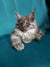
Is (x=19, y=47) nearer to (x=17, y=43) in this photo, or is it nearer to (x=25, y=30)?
(x=17, y=43)

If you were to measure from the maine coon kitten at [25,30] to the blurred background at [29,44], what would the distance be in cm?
5

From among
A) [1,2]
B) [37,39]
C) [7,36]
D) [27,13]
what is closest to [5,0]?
[1,2]

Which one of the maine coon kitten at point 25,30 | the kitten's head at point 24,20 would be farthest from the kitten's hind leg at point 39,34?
the kitten's head at point 24,20

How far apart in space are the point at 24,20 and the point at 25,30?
0.09 metres

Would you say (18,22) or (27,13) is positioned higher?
(27,13)

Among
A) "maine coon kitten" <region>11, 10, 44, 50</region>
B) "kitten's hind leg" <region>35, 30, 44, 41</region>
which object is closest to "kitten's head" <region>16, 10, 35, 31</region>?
"maine coon kitten" <region>11, 10, 44, 50</region>

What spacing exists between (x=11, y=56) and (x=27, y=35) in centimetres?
26

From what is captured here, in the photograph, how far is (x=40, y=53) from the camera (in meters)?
1.07

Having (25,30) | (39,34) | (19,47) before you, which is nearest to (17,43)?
(19,47)

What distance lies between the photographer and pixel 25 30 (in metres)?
1.18

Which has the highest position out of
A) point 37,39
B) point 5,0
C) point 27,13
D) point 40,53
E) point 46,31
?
point 5,0

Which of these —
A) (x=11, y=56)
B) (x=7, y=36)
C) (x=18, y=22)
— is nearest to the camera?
(x=11, y=56)

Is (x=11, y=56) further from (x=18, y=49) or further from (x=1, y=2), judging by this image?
(x=1, y=2)

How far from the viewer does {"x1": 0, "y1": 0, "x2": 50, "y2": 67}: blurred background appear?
99 centimetres
